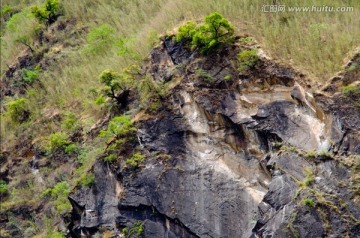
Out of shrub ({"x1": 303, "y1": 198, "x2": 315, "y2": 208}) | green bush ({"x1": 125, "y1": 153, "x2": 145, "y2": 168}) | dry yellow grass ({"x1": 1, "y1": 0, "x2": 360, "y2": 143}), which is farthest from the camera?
green bush ({"x1": 125, "y1": 153, "x2": 145, "y2": 168})

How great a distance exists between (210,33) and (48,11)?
7.65 m

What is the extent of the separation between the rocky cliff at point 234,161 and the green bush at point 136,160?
0.47ft

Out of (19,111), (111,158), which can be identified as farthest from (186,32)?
(19,111)

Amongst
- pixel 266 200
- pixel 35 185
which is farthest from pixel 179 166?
pixel 35 185

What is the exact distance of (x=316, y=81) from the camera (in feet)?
33.4

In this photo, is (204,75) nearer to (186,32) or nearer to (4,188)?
(186,32)

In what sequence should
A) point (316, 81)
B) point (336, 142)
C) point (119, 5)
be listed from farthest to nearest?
point (119, 5)
point (316, 81)
point (336, 142)

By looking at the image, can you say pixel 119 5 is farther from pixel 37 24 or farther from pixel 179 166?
pixel 179 166

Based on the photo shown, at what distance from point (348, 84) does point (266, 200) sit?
8.09 ft

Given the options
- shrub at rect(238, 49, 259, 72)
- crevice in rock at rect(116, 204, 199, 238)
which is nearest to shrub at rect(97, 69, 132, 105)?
crevice in rock at rect(116, 204, 199, 238)

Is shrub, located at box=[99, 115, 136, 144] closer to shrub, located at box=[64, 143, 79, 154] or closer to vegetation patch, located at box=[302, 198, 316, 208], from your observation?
shrub, located at box=[64, 143, 79, 154]

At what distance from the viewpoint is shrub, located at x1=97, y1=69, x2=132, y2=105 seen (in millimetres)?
12188

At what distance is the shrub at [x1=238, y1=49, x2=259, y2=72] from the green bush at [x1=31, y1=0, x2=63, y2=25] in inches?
325

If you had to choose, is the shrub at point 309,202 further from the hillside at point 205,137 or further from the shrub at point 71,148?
the shrub at point 71,148
